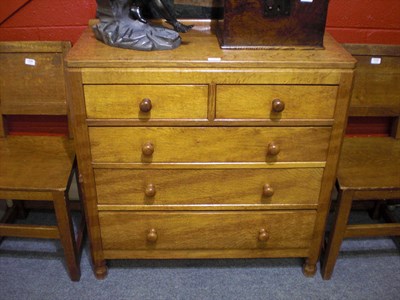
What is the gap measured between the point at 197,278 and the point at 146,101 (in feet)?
3.18

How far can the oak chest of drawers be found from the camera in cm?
152

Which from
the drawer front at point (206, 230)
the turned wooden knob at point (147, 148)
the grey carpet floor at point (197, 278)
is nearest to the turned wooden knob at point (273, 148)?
the drawer front at point (206, 230)

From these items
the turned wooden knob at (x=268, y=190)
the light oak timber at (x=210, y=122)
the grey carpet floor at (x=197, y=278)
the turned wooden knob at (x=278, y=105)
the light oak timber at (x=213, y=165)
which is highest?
the turned wooden knob at (x=278, y=105)

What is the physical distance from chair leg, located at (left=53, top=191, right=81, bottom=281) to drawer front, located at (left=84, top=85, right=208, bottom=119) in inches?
17.0

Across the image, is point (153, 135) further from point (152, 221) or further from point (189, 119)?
point (152, 221)

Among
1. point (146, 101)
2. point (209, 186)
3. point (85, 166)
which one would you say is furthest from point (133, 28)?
point (209, 186)

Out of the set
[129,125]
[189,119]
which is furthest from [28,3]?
[189,119]

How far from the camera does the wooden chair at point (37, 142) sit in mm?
1812

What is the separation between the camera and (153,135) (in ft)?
5.36

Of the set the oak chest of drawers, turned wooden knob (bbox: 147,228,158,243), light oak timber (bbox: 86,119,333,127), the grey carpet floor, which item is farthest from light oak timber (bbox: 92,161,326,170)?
the grey carpet floor

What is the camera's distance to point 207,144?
65.3 inches

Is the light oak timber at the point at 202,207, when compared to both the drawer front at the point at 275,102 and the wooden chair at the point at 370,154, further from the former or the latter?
the drawer front at the point at 275,102

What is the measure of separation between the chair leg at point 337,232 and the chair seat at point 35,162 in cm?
118

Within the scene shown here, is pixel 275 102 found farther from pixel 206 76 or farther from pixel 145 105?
pixel 145 105
